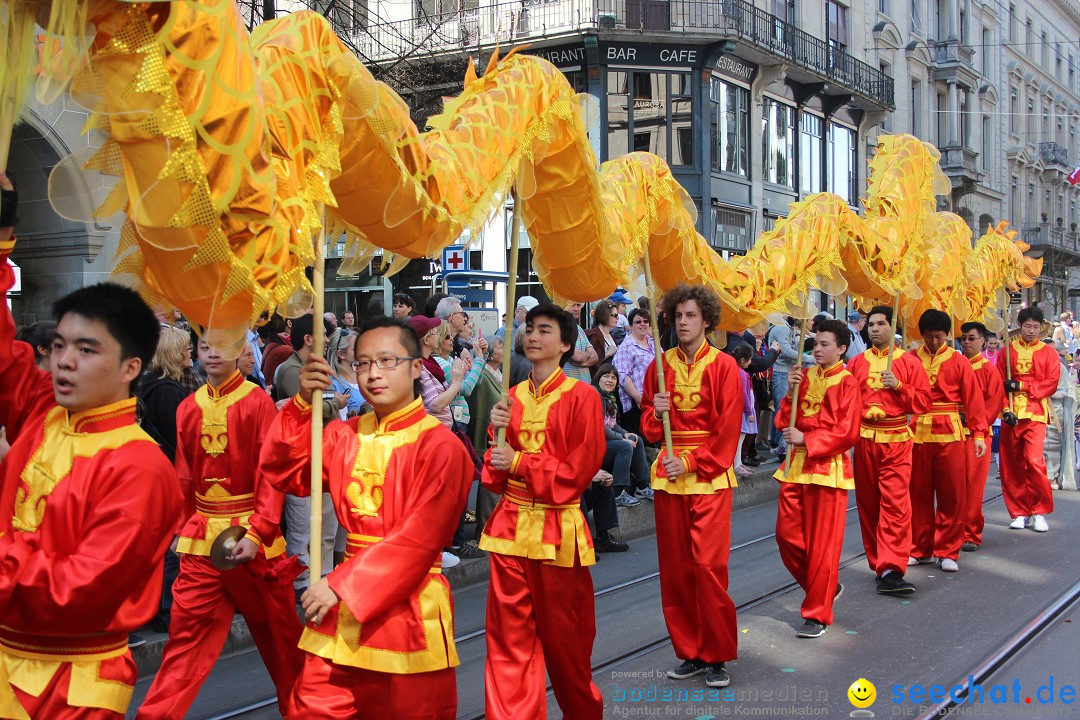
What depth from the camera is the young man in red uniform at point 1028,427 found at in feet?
30.5

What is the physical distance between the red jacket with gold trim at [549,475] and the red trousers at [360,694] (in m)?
1.27

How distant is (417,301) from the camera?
1997 cm

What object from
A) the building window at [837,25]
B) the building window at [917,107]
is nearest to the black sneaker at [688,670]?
the building window at [837,25]

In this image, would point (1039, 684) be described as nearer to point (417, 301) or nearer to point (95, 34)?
point (95, 34)

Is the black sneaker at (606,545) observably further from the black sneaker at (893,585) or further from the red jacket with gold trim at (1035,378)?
the red jacket with gold trim at (1035,378)

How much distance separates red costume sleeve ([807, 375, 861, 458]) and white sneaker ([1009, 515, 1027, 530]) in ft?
13.5

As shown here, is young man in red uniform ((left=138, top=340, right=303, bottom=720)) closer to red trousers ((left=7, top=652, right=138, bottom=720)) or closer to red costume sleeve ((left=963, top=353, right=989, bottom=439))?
red trousers ((left=7, top=652, right=138, bottom=720))

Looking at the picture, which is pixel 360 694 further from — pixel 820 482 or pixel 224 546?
pixel 820 482

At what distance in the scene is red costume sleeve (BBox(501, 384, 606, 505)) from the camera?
4.42 m

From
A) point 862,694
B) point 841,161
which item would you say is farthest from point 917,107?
point 862,694

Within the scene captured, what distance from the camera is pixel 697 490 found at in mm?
5273

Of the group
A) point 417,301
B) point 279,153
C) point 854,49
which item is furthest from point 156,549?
point 854,49

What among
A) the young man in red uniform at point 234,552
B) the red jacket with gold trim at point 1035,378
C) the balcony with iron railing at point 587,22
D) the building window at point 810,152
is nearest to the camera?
the young man in red uniform at point 234,552

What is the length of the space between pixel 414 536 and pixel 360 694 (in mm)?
507
